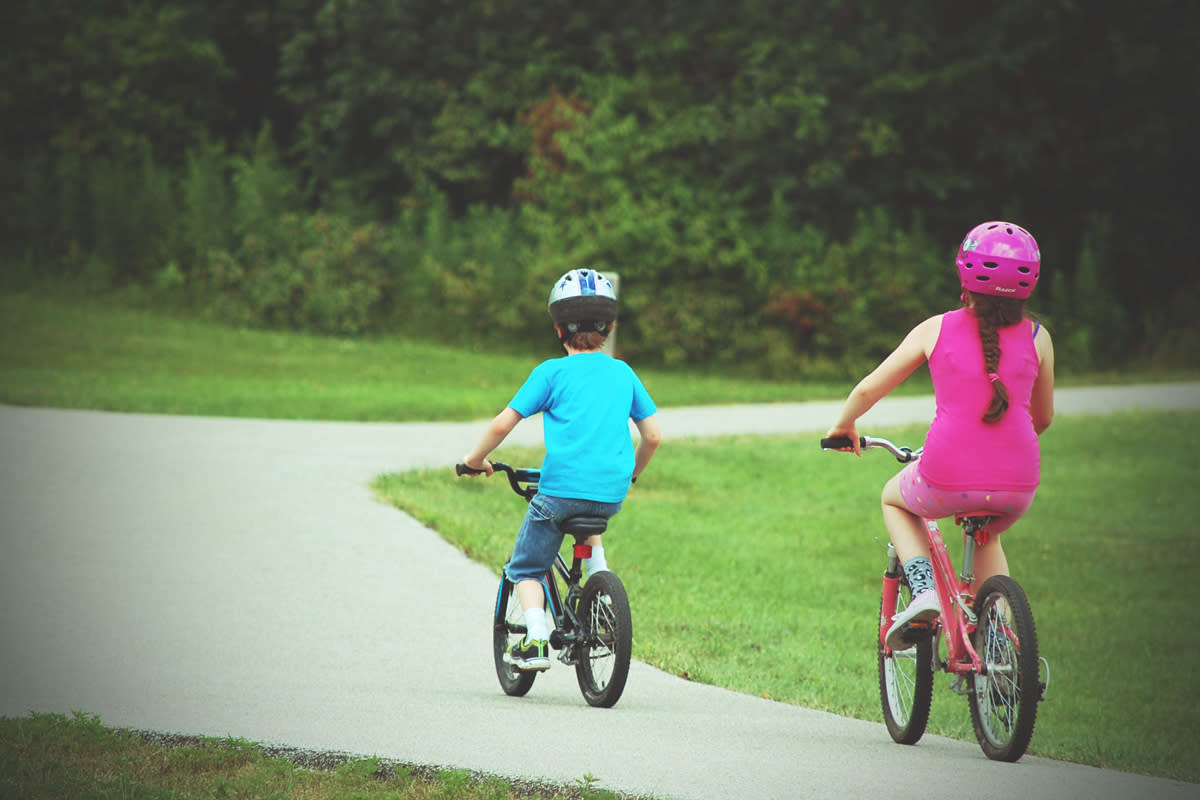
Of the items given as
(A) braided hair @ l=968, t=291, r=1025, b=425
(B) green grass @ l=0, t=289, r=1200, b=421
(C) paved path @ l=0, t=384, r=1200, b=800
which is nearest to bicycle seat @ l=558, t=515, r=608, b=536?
(C) paved path @ l=0, t=384, r=1200, b=800

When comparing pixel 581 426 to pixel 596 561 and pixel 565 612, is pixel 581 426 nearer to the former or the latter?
pixel 596 561

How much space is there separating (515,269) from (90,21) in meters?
13.4

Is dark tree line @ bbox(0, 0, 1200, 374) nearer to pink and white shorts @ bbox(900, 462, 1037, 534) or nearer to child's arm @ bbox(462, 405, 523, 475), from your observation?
child's arm @ bbox(462, 405, 523, 475)

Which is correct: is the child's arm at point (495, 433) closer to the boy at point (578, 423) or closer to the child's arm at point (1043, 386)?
the boy at point (578, 423)

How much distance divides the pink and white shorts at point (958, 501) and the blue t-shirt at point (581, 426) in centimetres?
115

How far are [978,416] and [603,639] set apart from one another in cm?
189

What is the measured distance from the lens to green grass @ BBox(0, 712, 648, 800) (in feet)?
15.8

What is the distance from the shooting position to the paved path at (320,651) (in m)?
5.36

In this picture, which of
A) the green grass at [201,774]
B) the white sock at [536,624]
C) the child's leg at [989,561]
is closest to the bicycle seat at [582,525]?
the white sock at [536,624]

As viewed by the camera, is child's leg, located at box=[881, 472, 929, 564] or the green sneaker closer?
child's leg, located at box=[881, 472, 929, 564]

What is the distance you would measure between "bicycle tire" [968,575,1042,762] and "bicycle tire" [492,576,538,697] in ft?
6.73

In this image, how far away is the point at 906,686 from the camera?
606 centimetres

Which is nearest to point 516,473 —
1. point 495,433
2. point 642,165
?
point 495,433

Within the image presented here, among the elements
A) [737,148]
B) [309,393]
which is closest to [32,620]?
[309,393]
